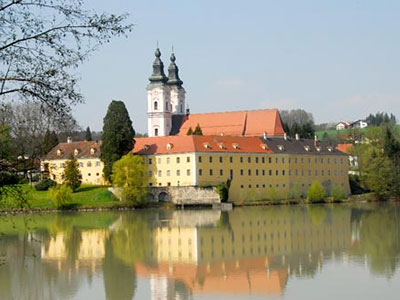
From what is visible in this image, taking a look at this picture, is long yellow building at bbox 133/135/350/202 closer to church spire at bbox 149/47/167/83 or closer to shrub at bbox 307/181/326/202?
shrub at bbox 307/181/326/202

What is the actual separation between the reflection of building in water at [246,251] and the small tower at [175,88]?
5178cm

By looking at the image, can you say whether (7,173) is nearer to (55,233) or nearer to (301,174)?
(55,233)

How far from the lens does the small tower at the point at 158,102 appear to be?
92312mm

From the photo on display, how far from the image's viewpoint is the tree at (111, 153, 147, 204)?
59.0 m

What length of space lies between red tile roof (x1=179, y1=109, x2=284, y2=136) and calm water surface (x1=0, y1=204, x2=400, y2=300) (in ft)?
133

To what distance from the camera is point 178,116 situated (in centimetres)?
9525

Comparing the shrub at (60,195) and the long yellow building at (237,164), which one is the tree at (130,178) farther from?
the long yellow building at (237,164)

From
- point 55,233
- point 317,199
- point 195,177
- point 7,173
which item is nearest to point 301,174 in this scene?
point 317,199

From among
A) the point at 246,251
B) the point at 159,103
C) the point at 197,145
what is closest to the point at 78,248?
Answer: the point at 246,251

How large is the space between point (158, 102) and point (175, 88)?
16.1ft

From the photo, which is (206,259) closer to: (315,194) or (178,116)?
(315,194)

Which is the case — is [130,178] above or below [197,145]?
below

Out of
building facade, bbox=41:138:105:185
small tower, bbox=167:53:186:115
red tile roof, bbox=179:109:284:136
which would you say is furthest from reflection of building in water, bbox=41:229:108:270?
small tower, bbox=167:53:186:115

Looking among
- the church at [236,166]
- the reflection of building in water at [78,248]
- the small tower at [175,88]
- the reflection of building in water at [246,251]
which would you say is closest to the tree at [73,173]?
the church at [236,166]
